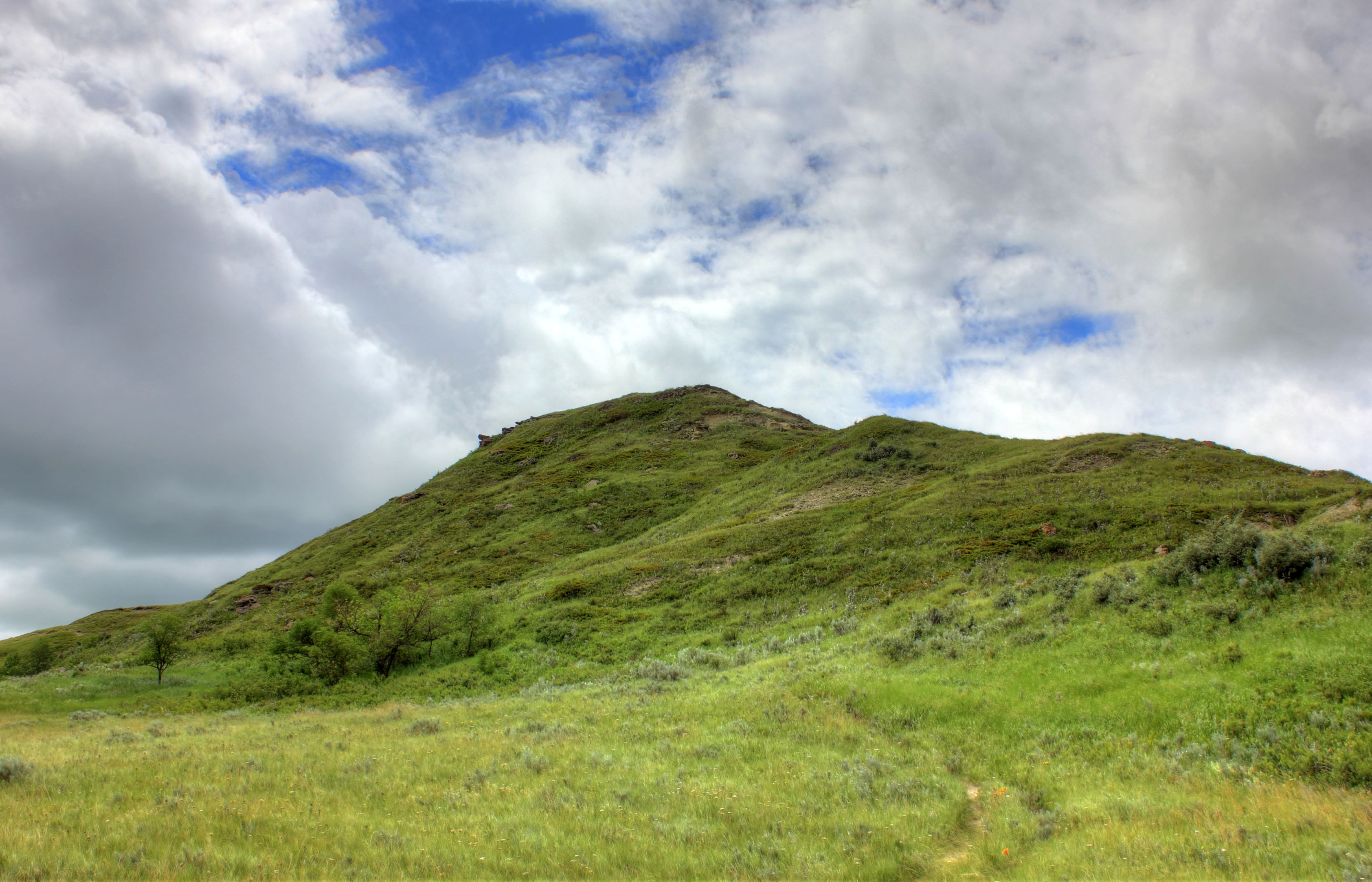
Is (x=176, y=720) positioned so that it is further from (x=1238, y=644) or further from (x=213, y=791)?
(x=1238, y=644)

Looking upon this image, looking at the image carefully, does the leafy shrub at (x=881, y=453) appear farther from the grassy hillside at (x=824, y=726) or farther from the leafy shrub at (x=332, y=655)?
the leafy shrub at (x=332, y=655)

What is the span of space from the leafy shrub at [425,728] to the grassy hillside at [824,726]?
0.44ft

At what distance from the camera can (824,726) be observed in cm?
1566

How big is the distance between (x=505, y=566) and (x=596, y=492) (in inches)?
905

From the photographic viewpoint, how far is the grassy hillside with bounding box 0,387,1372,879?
8.52 meters

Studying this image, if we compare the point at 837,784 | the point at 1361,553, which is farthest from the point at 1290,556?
the point at 837,784

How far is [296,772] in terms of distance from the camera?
13625 millimetres

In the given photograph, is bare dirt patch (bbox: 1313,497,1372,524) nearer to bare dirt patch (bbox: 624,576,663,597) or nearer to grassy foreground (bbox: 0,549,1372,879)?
grassy foreground (bbox: 0,549,1372,879)

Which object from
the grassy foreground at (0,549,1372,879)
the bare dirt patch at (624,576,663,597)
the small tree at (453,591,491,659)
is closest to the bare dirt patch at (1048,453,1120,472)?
the bare dirt patch at (624,576,663,597)

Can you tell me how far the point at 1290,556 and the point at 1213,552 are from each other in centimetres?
232

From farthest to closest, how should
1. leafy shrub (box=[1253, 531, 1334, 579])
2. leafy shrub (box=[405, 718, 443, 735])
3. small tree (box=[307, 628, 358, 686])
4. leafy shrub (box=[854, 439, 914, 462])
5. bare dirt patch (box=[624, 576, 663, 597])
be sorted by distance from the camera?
leafy shrub (box=[854, 439, 914, 462]) → bare dirt patch (box=[624, 576, 663, 597]) → small tree (box=[307, 628, 358, 686]) → leafy shrub (box=[405, 718, 443, 735]) → leafy shrub (box=[1253, 531, 1334, 579])

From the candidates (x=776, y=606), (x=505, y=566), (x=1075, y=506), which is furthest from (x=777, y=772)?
(x=505, y=566)

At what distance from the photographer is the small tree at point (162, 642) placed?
1467 inches

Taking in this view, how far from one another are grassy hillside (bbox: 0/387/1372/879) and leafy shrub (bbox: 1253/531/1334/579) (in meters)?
0.06
